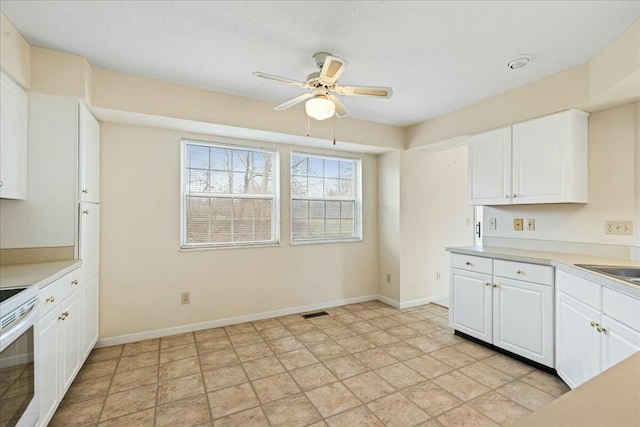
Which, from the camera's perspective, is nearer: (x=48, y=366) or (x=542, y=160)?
(x=48, y=366)

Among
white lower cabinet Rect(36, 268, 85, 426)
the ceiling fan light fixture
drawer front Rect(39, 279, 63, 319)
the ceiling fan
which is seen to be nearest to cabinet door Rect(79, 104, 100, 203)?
white lower cabinet Rect(36, 268, 85, 426)

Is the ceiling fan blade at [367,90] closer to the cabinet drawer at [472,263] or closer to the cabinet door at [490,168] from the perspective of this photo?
the cabinet door at [490,168]

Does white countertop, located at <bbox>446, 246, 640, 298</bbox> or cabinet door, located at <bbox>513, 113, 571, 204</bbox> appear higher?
cabinet door, located at <bbox>513, 113, 571, 204</bbox>

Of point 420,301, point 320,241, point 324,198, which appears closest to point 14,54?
point 324,198

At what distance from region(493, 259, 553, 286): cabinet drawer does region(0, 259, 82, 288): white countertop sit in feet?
10.9

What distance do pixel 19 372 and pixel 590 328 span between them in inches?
125

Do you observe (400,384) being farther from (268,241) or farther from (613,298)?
(268,241)

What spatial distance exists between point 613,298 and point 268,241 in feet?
10.2

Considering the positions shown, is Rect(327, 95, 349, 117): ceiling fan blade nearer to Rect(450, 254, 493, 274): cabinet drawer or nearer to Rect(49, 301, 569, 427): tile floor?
Rect(450, 254, 493, 274): cabinet drawer

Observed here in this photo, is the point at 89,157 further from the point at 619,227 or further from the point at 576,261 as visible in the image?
the point at 619,227

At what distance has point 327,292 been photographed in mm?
4227

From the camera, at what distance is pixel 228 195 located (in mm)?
3586

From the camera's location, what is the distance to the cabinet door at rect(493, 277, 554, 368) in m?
2.42

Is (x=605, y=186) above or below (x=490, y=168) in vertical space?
below
